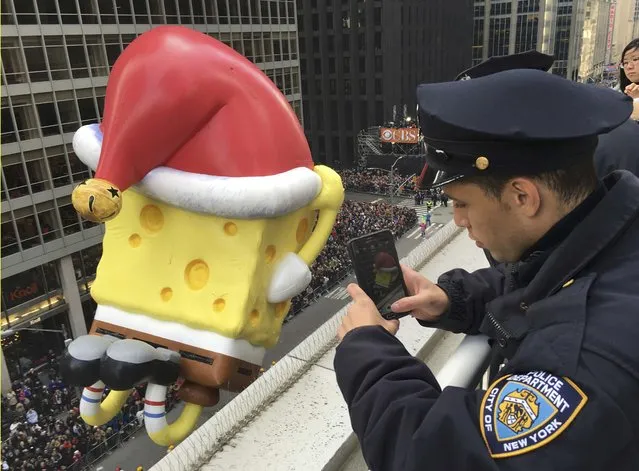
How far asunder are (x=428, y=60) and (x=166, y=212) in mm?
44871

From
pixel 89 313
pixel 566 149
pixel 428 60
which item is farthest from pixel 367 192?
pixel 566 149

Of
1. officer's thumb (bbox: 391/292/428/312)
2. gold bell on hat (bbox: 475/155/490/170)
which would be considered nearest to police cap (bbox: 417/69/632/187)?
gold bell on hat (bbox: 475/155/490/170)

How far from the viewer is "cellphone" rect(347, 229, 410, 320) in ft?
6.66

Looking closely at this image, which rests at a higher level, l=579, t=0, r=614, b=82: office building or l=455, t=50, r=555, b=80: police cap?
l=455, t=50, r=555, b=80: police cap

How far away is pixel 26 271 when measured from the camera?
16484mm

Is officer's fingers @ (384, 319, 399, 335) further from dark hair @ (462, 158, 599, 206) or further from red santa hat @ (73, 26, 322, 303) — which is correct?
red santa hat @ (73, 26, 322, 303)

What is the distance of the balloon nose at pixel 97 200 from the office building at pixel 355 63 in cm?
3665

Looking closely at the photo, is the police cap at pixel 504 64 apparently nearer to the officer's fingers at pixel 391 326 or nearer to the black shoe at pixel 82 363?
the officer's fingers at pixel 391 326

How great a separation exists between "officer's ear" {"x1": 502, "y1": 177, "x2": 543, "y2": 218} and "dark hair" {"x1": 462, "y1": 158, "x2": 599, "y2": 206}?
14mm

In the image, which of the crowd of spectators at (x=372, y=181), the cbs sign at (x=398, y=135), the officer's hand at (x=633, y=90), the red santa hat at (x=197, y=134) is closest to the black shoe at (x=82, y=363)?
the red santa hat at (x=197, y=134)

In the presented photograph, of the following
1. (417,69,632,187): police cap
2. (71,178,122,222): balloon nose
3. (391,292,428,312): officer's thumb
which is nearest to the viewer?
(417,69,632,187): police cap

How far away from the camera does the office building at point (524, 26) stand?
185 ft

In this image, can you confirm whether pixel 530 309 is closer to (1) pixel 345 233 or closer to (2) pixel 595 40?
(1) pixel 345 233

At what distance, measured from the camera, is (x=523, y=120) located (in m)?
1.30
